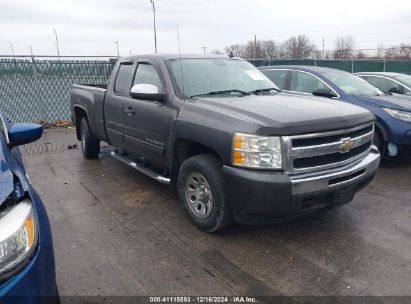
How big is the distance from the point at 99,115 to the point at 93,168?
1027 mm

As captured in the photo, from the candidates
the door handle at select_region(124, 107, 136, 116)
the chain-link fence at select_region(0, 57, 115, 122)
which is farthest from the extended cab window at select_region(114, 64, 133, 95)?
the chain-link fence at select_region(0, 57, 115, 122)

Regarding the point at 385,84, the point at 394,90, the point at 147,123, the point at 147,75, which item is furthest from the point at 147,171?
the point at 385,84

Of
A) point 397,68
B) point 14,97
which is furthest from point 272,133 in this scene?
point 397,68

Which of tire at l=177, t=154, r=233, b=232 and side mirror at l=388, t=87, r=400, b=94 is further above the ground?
side mirror at l=388, t=87, r=400, b=94

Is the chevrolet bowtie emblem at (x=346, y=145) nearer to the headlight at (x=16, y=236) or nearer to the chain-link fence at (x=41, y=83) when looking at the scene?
the headlight at (x=16, y=236)

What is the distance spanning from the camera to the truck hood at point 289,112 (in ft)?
10.3

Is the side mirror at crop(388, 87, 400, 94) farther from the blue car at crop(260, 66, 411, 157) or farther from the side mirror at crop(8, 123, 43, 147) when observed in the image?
the side mirror at crop(8, 123, 43, 147)

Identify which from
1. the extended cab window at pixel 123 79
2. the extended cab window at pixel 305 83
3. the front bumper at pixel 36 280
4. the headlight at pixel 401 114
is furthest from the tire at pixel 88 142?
the headlight at pixel 401 114

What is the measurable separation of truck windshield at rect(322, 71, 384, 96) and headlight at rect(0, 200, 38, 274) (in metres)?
5.89

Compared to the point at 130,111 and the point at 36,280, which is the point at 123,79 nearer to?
the point at 130,111

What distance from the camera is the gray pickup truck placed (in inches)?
123

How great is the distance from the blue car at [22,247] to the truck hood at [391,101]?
18.5ft

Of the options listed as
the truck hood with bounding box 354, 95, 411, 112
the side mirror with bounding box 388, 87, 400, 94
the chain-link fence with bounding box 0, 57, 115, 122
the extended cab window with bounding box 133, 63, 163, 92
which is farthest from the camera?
the chain-link fence with bounding box 0, 57, 115, 122

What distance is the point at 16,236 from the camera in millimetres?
1799
